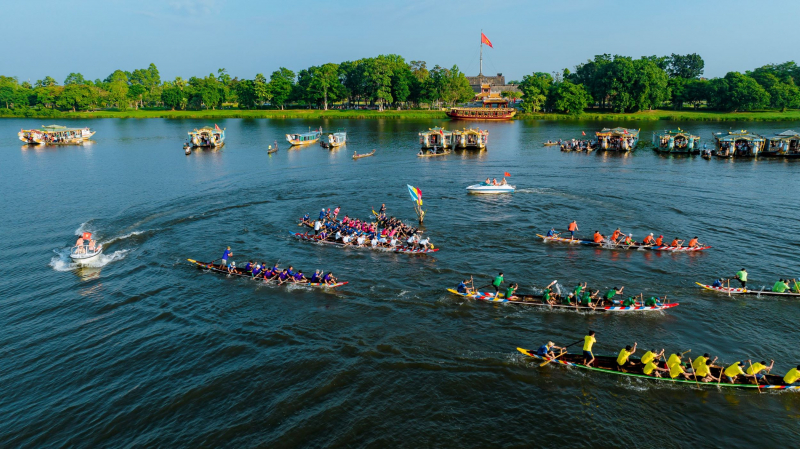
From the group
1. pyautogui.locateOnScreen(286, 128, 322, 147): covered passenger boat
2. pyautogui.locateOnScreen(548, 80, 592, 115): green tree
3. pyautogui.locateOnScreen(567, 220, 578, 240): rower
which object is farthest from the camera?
pyautogui.locateOnScreen(548, 80, 592, 115): green tree

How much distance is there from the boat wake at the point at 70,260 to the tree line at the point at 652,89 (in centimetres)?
17495

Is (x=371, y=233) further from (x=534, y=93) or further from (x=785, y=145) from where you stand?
(x=534, y=93)

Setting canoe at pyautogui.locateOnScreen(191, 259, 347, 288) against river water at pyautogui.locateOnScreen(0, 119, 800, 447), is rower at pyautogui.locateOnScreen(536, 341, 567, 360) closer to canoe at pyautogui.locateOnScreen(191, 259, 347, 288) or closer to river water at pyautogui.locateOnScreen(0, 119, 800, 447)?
river water at pyautogui.locateOnScreen(0, 119, 800, 447)

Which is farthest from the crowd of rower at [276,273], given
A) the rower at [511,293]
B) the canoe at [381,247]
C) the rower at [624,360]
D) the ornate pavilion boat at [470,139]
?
the ornate pavilion boat at [470,139]

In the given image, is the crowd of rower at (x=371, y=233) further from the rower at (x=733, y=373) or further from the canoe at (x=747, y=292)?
the rower at (x=733, y=373)

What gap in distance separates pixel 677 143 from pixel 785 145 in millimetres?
17752

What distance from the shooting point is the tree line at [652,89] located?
539ft

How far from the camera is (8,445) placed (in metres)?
20.5

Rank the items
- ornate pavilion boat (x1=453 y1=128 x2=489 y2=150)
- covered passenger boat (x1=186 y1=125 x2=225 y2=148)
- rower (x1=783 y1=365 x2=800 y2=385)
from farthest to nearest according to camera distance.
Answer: covered passenger boat (x1=186 y1=125 x2=225 y2=148), ornate pavilion boat (x1=453 y1=128 x2=489 y2=150), rower (x1=783 y1=365 x2=800 y2=385)

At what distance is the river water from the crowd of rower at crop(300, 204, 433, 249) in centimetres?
201

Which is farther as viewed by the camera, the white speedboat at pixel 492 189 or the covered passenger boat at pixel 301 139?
the covered passenger boat at pixel 301 139

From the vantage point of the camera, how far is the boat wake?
39297mm

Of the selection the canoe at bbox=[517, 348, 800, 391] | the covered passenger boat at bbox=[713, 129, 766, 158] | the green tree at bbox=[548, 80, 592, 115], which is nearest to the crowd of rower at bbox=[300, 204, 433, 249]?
the canoe at bbox=[517, 348, 800, 391]

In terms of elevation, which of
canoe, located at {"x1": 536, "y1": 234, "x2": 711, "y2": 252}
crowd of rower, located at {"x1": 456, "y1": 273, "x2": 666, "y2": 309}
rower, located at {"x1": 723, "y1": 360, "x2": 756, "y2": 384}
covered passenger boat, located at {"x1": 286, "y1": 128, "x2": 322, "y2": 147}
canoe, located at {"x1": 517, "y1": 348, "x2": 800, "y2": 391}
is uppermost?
covered passenger boat, located at {"x1": 286, "y1": 128, "x2": 322, "y2": 147}
